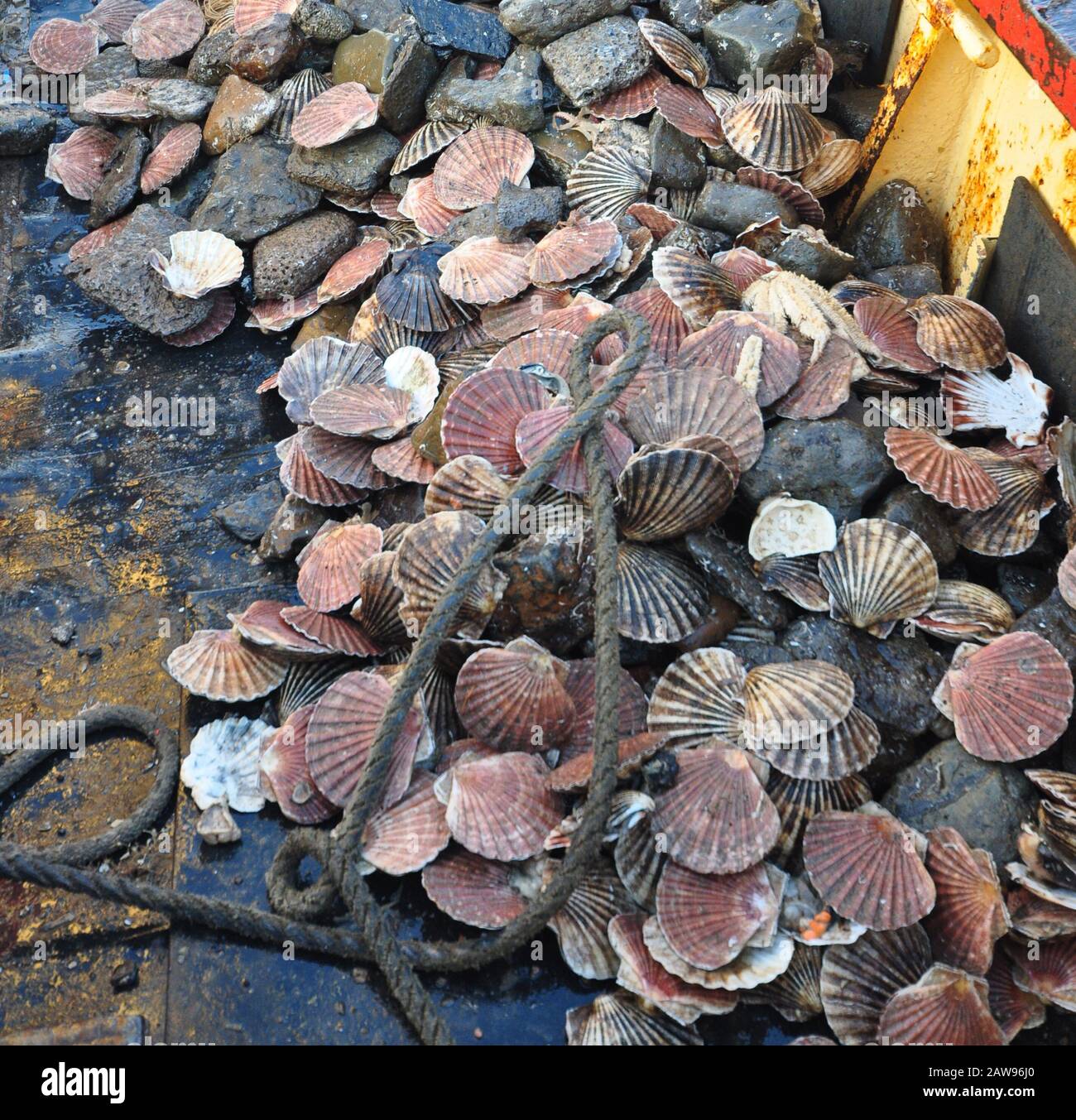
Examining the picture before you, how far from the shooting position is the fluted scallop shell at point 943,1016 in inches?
70.6

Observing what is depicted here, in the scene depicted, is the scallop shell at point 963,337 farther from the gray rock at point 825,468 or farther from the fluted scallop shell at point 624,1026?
the fluted scallop shell at point 624,1026

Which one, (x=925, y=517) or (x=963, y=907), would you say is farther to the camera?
(x=925, y=517)

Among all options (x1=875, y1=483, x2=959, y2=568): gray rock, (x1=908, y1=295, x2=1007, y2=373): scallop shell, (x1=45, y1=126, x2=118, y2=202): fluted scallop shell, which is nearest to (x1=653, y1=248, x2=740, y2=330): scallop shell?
(x1=908, y1=295, x2=1007, y2=373): scallop shell

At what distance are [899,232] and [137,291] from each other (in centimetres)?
251

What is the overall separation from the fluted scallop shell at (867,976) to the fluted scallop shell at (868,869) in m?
0.04

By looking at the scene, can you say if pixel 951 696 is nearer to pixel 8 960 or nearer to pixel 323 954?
pixel 323 954

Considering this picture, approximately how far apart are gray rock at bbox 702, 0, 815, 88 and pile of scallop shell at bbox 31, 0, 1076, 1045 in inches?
10.8

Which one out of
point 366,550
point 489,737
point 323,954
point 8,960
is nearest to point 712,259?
point 366,550

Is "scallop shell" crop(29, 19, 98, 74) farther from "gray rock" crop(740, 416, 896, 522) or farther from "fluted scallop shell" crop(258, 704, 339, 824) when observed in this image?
"gray rock" crop(740, 416, 896, 522)

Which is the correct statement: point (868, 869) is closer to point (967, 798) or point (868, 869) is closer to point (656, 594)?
point (967, 798)

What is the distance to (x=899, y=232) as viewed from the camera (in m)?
3.15

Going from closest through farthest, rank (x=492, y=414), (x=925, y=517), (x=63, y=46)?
(x=925, y=517)
(x=492, y=414)
(x=63, y=46)

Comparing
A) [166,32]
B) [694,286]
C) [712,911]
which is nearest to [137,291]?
[166,32]
